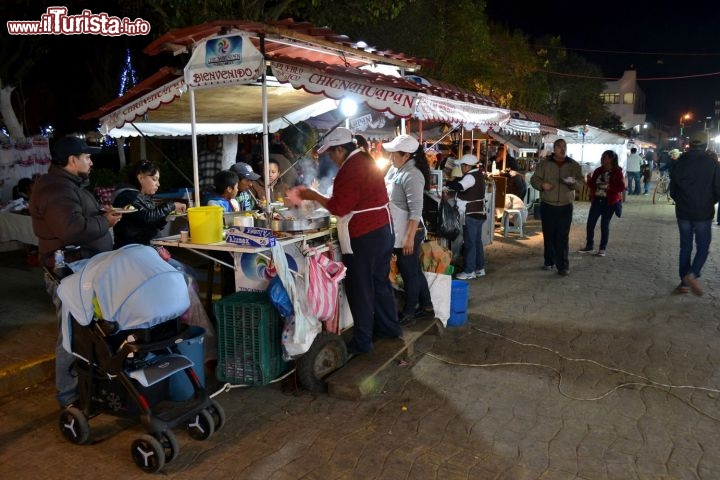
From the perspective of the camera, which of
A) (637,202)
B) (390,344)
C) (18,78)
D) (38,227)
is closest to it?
(38,227)

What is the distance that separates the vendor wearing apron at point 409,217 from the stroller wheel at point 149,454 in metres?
2.97

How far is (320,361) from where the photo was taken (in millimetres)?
4637

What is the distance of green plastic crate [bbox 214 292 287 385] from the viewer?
14.6ft

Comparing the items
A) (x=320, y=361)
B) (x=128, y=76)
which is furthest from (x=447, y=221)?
(x=128, y=76)

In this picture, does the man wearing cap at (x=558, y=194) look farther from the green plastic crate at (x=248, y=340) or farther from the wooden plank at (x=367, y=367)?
the green plastic crate at (x=248, y=340)

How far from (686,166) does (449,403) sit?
5.37 m

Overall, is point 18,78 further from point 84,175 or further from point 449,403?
point 449,403

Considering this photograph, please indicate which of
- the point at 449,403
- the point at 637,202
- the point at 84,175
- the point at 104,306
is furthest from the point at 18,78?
the point at 637,202

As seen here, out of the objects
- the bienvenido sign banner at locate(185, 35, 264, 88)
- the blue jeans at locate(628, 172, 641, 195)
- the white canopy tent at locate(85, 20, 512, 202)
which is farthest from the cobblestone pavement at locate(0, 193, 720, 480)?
the blue jeans at locate(628, 172, 641, 195)

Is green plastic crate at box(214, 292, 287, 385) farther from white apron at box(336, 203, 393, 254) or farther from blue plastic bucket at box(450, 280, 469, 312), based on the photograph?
blue plastic bucket at box(450, 280, 469, 312)

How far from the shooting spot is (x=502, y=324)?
6305mm

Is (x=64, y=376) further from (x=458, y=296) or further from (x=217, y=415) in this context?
(x=458, y=296)

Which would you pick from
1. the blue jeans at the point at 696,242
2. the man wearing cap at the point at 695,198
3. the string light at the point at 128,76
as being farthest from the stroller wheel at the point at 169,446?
the string light at the point at 128,76

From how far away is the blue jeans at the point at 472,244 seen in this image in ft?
27.2
